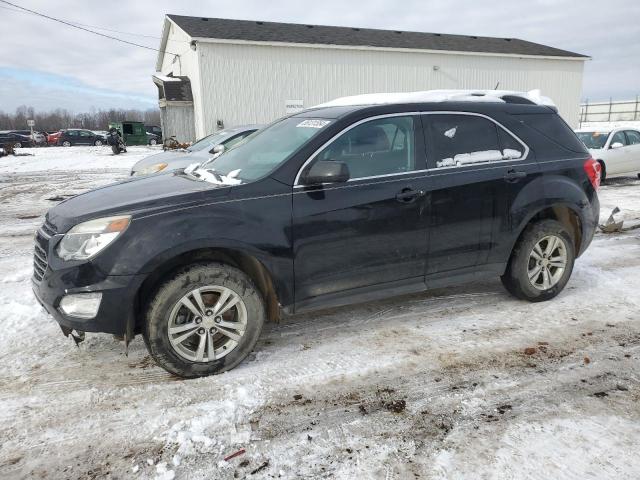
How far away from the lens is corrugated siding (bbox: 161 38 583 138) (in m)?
21.7

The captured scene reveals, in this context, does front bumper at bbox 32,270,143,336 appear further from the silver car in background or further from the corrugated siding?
the corrugated siding

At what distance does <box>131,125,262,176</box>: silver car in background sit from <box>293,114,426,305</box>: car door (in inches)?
210

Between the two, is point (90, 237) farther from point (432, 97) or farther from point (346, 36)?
point (346, 36)

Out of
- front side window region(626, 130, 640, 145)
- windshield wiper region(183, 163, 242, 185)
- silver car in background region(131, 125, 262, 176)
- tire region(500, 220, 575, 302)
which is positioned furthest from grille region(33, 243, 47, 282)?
front side window region(626, 130, 640, 145)

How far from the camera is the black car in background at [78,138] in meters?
40.4

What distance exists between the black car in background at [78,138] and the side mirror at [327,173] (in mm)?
42472

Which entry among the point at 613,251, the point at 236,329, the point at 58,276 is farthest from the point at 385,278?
the point at 613,251

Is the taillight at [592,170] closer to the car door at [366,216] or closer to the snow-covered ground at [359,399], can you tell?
the snow-covered ground at [359,399]

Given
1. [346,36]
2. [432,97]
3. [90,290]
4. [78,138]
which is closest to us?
[90,290]

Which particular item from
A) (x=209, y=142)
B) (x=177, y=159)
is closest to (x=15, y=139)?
(x=209, y=142)

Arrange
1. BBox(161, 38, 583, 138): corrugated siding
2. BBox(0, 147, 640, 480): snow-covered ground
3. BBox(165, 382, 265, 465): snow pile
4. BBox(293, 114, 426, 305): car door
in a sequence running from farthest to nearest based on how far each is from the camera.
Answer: BBox(161, 38, 583, 138): corrugated siding < BBox(293, 114, 426, 305): car door < BBox(165, 382, 265, 465): snow pile < BBox(0, 147, 640, 480): snow-covered ground

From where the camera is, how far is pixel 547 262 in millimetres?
4430

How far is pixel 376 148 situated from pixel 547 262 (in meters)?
2.06

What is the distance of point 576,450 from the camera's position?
2482mm
